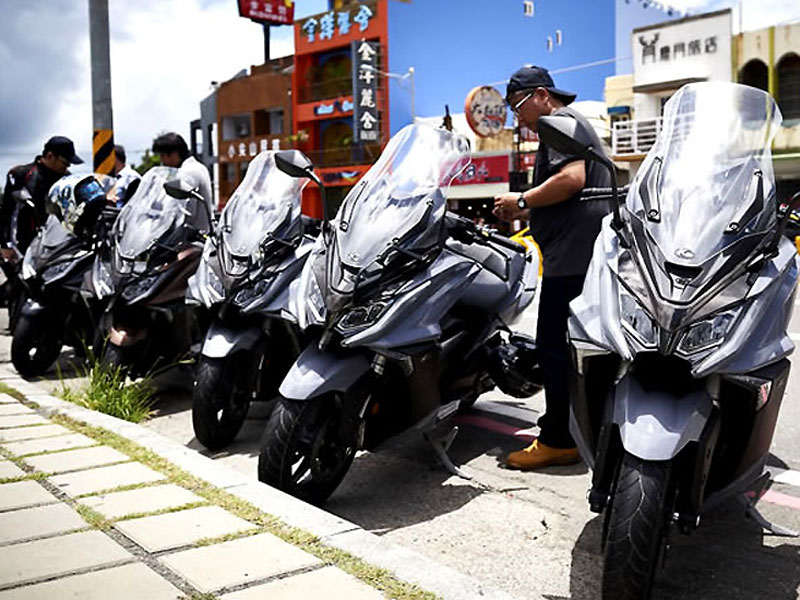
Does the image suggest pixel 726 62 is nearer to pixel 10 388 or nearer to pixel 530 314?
pixel 530 314

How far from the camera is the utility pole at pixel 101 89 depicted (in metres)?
9.81

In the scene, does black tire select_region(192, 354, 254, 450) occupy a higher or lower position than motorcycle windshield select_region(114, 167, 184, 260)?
lower

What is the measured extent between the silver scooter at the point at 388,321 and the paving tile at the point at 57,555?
2.52 feet

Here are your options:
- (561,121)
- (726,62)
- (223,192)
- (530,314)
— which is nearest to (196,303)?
(561,121)

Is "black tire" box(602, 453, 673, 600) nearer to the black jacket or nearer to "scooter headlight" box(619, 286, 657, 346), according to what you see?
"scooter headlight" box(619, 286, 657, 346)

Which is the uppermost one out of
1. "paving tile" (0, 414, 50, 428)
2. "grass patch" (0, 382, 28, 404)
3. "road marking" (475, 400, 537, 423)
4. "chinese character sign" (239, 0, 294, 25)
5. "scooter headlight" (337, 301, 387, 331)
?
"chinese character sign" (239, 0, 294, 25)

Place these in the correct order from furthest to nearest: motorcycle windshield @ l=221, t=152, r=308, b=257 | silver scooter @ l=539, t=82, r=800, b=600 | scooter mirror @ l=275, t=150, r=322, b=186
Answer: motorcycle windshield @ l=221, t=152, r=308, b=257, scooter mirror @ l=275, t=150, r=322, b=186, silver scooter @ l=539, t=82, r=800, b=600

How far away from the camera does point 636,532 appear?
2588 mm

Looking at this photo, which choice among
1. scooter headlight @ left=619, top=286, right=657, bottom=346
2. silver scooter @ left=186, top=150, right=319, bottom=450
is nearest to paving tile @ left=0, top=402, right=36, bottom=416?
silver scooter @ left=186, top=150, right=319, bottom=450

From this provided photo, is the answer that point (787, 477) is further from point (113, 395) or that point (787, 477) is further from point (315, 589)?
point (113, 395)

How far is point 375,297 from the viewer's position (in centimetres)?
383

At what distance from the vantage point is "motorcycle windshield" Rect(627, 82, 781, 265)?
2936 millimetres

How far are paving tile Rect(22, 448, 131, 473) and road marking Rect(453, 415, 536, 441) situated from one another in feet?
6.87

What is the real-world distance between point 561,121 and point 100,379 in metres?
3.45
